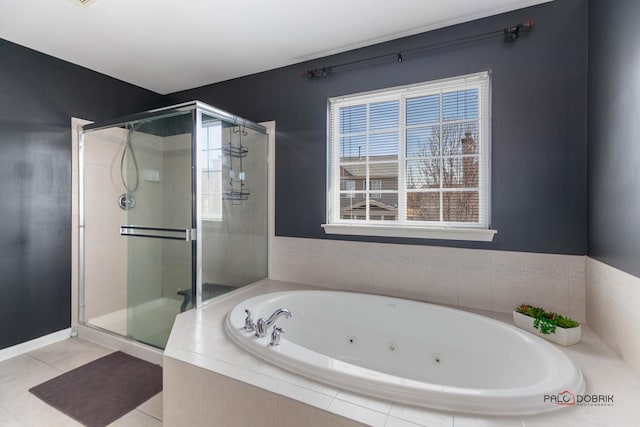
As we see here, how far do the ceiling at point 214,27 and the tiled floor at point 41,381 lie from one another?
8.01 feet

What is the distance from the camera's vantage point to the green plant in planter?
1610mm

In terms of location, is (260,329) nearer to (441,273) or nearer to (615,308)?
(441,273)

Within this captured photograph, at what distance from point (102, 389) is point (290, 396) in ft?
5.36

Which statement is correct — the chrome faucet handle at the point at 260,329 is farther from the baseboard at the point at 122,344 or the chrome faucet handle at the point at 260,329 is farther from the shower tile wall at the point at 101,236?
the shower tile wall at the point at 101,236

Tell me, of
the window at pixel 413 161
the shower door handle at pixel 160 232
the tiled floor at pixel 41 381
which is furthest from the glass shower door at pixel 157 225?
the window at pixel 413 161

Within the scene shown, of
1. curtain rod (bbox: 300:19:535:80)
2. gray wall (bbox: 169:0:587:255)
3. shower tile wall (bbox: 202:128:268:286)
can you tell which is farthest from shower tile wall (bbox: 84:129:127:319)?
gray wall (bbox: 169:0:587:255)

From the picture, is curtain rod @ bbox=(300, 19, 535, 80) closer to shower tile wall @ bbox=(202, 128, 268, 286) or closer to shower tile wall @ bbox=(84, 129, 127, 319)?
shower tile wall @ bbox=(202, 128, 268, 286)

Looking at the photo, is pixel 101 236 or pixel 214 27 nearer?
pixel 214 27

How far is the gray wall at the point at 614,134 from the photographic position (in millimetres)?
1359

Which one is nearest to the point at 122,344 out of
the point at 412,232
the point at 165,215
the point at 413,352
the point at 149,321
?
the point at 149,321

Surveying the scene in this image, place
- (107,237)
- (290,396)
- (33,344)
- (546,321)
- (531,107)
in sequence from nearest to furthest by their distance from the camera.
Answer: (290,396) → (546,321) → (531,107) → (33,344) → (107,237)

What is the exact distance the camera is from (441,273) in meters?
2.23

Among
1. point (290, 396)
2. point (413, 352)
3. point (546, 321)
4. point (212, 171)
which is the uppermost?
point (212, 171)

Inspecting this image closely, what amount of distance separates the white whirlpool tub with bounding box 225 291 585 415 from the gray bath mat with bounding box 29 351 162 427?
0.84 m
